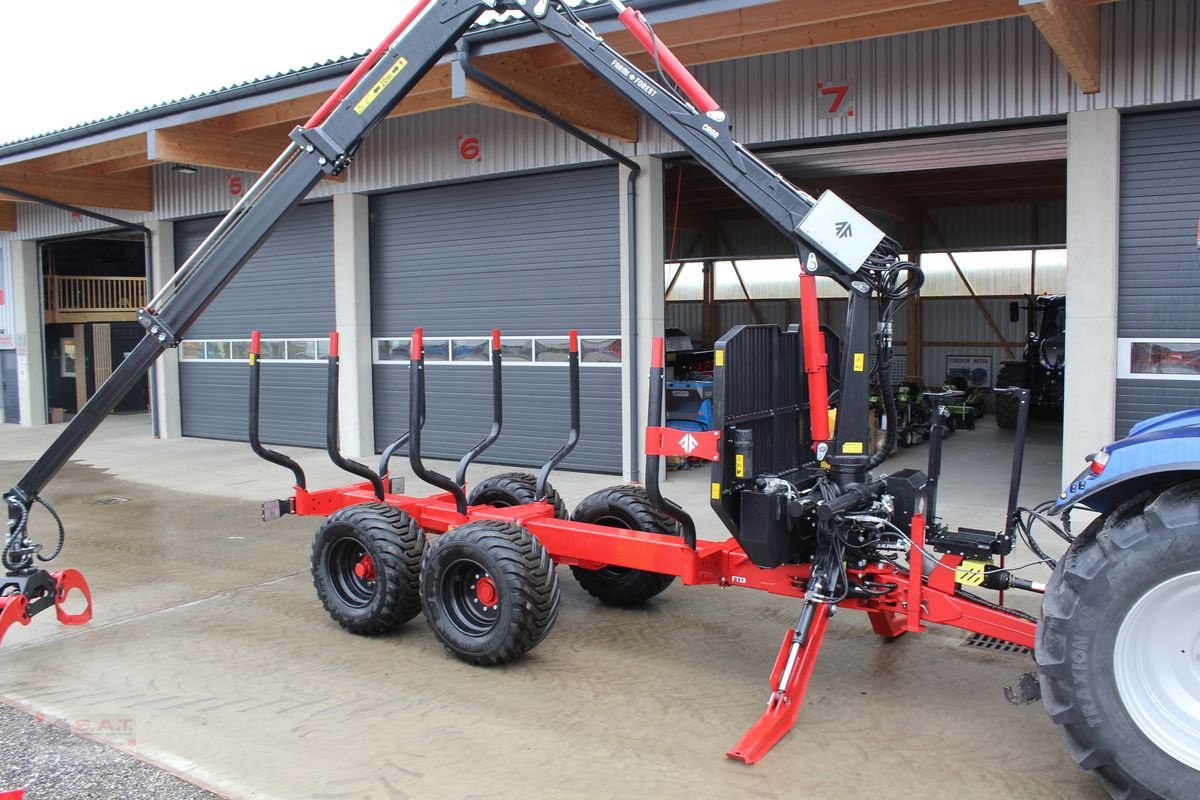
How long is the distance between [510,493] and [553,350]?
17.1 ft

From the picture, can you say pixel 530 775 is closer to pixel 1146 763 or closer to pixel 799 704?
pixel 799 704

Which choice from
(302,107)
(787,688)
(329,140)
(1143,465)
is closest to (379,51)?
(329,140)

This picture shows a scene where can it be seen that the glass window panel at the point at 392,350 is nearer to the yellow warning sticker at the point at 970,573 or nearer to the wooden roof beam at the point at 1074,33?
the wooden roof beam at the point at 1074,33

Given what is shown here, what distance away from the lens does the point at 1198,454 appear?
3615 mm

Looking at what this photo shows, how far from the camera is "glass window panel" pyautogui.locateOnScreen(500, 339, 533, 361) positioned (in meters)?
12.5

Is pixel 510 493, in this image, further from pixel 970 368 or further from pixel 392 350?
pixel 970 368

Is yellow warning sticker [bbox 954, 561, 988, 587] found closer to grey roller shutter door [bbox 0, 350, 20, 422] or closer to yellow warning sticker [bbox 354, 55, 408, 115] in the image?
yellow warning sticker [bbox 354, 55, 408, 115]

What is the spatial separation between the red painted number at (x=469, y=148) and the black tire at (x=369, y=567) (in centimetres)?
702

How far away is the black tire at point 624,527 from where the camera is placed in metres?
6.53

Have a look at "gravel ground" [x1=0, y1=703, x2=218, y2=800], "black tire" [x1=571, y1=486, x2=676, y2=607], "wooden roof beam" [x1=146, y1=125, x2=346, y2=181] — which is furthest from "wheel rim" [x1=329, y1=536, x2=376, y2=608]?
"wooden roof beam" [x1=146, y1=125, x2=346, y2=181]

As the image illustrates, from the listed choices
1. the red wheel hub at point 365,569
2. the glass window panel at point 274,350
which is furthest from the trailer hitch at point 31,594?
the glass window panel at point 274,350

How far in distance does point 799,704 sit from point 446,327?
9.49 m

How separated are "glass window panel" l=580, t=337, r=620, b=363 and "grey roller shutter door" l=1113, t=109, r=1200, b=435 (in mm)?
5298

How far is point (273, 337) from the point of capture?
1539cm
